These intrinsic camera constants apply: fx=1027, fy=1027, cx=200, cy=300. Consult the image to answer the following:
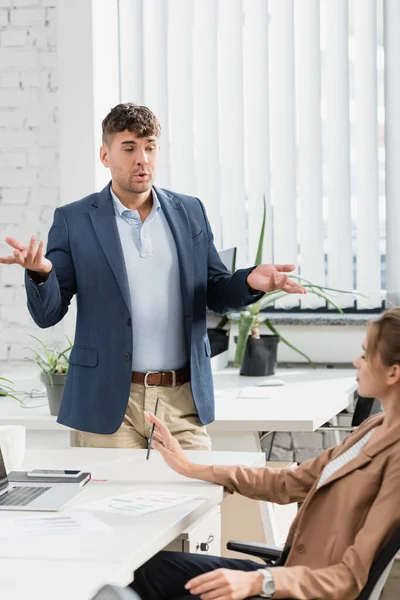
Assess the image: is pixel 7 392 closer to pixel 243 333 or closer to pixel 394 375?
pixel 243 333

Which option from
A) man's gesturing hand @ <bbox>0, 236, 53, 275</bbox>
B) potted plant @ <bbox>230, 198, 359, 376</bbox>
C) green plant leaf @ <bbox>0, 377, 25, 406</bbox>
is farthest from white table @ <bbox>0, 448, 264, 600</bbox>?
potted plant @ <bbox>230, 198, 359, 376</bbox>

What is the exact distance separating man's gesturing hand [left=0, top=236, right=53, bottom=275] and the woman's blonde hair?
848 mm

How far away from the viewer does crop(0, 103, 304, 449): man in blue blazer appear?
2727mm

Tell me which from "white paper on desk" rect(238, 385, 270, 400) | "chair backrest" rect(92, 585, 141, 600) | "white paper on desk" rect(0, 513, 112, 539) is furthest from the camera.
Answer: "white paper on desk" rect(238, 385, 270, 400)

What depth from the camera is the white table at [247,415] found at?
326 cm

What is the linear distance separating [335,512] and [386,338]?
346mm

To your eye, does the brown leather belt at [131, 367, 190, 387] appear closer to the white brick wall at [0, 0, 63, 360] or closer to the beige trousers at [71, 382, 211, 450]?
the beige trousers at [71, 382, 211, 450]

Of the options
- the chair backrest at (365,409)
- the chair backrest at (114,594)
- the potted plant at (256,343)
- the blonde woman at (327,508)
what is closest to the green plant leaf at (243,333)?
the potted plant at (256,343)

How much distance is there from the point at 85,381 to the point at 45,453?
0.88 ft

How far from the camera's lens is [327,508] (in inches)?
77.7

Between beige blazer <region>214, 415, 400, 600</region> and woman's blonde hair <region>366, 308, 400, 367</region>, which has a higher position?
woman's blonde hair <region>366, 308, 400, 367</region>

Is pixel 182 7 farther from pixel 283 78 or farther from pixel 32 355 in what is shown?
pixel 32 355

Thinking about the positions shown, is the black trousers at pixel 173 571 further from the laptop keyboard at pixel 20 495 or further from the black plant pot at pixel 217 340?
the black plant pot at pixel 217 340

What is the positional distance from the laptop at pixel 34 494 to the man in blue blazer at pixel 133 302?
524mm
